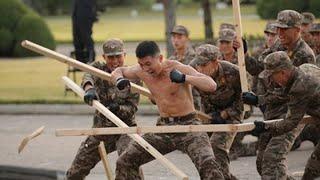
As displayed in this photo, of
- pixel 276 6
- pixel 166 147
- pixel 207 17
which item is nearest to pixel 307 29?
pixel 166 147

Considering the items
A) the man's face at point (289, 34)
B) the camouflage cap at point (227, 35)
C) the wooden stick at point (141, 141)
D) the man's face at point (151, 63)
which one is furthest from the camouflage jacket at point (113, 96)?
the man's face at point (289, 34)

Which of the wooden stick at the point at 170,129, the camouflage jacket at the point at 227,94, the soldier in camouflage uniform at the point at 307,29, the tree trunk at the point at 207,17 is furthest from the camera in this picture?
the tree trunk at the point at 207,17

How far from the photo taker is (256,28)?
34688mm

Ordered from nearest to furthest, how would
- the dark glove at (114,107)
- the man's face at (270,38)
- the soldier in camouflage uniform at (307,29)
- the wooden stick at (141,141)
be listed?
the wooden stick at (141,141) → the dark glove at (114,107) → the man's face at (270,38) → the soldier in camouflage uniform at (307,29)

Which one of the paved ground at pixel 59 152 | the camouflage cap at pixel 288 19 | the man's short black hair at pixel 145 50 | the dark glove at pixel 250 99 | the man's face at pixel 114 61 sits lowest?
the paved ground at pixel 59 152

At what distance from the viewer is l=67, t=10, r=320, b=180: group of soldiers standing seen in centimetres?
888

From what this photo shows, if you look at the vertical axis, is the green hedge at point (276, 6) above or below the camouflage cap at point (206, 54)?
below

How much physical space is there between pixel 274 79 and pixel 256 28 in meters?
25.9

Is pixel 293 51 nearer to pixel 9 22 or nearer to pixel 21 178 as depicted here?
pixel 21 178

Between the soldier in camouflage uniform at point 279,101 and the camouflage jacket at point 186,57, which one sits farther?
the camouflage jacket at point 186,57

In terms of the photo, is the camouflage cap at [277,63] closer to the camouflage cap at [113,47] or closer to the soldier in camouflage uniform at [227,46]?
the camouflage cap at [113,47]

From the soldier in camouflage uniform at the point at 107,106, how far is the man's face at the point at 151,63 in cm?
100

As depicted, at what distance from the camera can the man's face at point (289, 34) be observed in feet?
32.5

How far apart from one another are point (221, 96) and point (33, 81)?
12.4 metres
